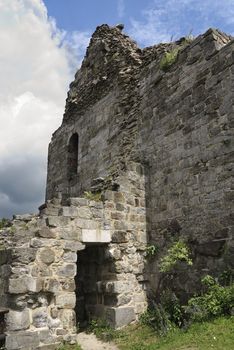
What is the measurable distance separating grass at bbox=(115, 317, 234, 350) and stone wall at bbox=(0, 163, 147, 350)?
2.64 feet

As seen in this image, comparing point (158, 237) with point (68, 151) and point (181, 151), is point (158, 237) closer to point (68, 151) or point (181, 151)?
point (181, 151)

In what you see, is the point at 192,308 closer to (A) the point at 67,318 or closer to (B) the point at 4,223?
(A) the point at 67,318

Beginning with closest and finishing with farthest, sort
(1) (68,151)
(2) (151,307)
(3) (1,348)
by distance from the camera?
(3) (1,348) → (2) (151,307) → (1) (68,151)

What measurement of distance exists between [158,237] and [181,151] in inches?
80.6

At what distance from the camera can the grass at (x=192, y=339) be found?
5688 mm

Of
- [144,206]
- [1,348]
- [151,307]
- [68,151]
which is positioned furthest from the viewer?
[68,151]

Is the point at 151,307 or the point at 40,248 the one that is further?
the point at 151,307

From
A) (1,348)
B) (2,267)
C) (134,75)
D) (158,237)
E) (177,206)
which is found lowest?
(1,348)

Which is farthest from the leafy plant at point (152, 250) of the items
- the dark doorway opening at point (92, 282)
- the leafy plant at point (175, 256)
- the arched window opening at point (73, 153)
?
the arched window opening at point (73, 153)

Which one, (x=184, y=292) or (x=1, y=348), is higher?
(x=184, y=292)

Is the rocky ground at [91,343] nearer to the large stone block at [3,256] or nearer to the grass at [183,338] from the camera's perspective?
the grass at [183,338]

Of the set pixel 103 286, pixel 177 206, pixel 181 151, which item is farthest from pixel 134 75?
pixel 103 286

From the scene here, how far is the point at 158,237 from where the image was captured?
355 inches

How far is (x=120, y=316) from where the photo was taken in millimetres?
8023
